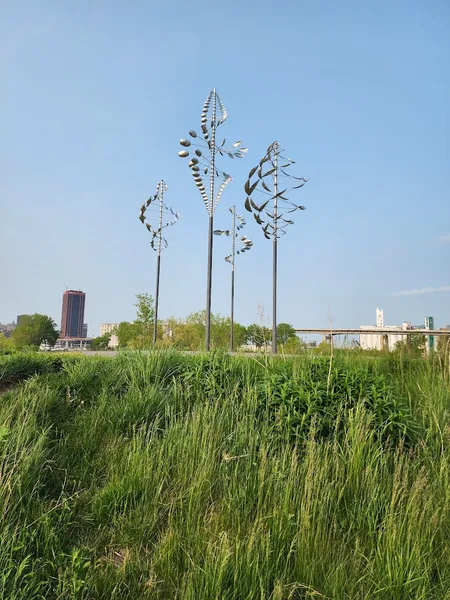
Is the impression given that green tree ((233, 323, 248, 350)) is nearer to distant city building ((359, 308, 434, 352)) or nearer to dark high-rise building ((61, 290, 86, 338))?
distant city building ((359, 308, 434, 352))

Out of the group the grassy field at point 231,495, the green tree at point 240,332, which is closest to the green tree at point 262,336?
the grassy field at point 231,495

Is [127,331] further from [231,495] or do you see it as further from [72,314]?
[72,314]

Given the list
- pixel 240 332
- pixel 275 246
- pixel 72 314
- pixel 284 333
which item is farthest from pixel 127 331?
pixel 72 314

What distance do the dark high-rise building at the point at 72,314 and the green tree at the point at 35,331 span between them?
126 meters

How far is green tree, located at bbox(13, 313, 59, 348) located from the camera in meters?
42.8

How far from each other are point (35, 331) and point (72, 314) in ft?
450

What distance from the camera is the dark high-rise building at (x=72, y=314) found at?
169 m

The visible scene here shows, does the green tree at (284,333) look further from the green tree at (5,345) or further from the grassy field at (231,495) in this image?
the green tree at (5,345)

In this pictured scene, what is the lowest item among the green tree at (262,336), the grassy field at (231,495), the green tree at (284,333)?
the grassy field at (231,495)

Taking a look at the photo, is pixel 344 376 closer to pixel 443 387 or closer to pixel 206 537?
pixel 443 387

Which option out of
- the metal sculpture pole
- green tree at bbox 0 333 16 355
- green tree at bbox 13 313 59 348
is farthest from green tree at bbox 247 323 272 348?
green tree at bbox 13 313 59 348

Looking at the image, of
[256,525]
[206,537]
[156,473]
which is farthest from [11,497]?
[256,525]

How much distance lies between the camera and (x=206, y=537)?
2389 millimetres

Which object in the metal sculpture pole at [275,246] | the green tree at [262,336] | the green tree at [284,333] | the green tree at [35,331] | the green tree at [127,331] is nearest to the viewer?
the green tree at [262,336]
